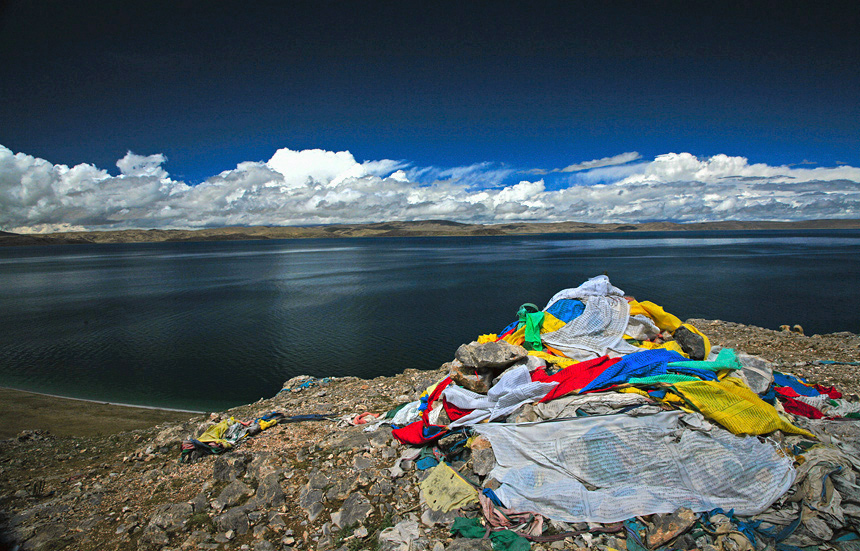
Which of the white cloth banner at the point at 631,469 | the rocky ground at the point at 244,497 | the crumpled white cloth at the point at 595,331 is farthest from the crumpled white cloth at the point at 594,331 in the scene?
the rocky ground at the point at 244,497

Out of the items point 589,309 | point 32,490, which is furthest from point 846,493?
point 32,490

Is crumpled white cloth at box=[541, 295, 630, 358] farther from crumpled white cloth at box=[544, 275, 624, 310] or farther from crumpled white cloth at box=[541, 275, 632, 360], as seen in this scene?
crumpled white cloth at box=[544, 275, 624, 310]

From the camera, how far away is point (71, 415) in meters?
15.7

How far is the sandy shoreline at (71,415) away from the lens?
1402cm

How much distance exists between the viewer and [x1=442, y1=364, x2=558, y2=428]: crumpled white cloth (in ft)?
24.9

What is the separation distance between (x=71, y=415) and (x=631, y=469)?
20324 millimetres

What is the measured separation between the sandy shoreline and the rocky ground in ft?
12.3

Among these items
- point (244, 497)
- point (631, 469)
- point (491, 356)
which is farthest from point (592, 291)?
point (244, 497)

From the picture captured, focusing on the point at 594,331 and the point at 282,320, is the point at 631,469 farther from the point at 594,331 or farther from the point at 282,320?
the point at 282,320

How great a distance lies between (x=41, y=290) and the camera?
54812 mm

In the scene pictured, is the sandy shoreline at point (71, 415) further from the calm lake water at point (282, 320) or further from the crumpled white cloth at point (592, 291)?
the crumpled white cloth at point (592, 291)

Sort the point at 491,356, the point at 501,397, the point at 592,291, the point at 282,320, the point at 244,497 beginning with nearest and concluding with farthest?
the point at 244,497 → the point at 501,397 → the point at 491,356 → the point at 592,291 → the point at 282,320

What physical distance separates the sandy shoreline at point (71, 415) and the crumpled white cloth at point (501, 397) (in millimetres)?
12419

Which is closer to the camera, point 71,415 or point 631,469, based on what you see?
point 631,469
